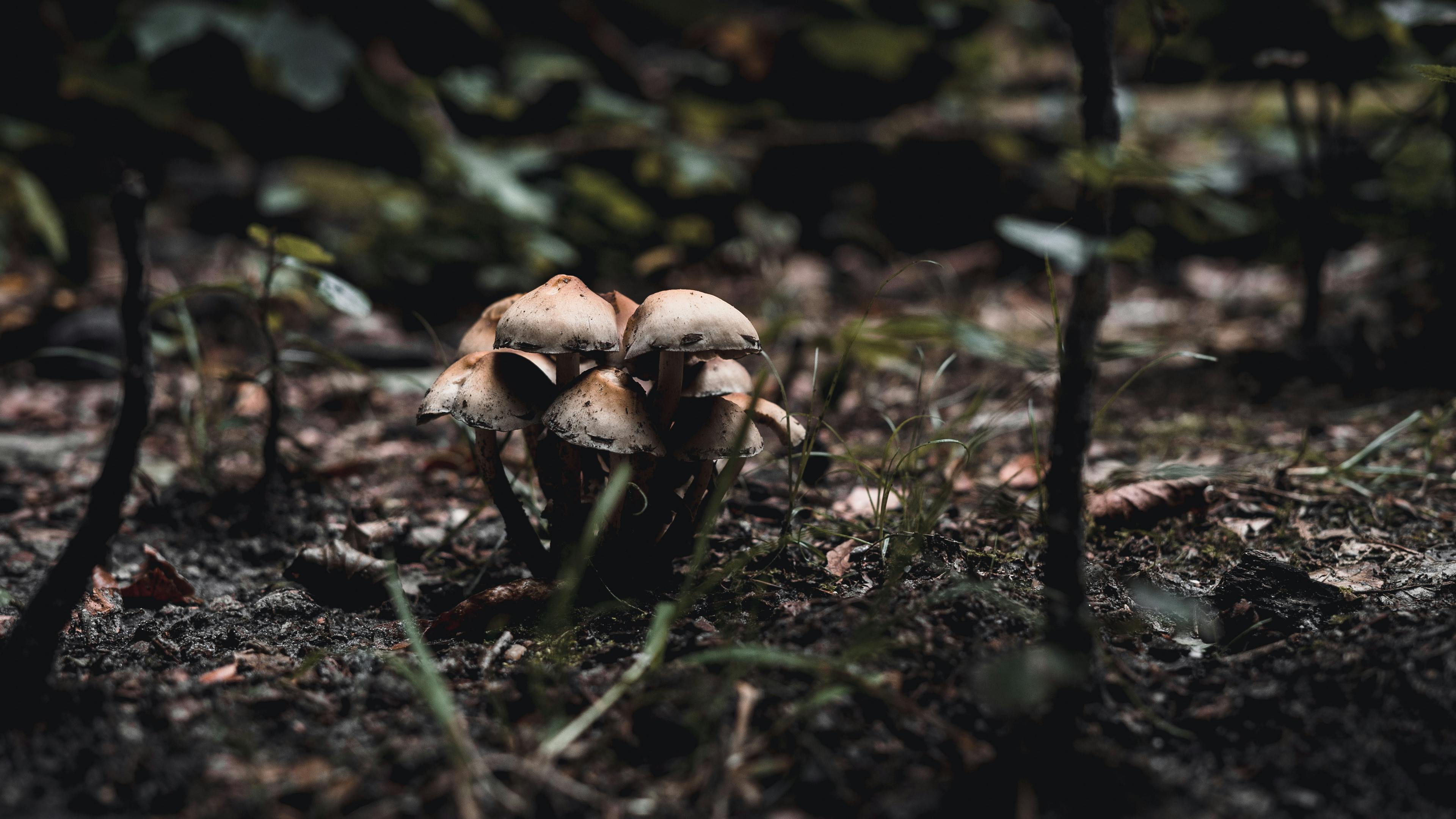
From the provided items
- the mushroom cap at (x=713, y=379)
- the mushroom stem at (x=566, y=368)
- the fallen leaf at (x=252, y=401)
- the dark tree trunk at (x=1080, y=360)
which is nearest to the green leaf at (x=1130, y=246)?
the dark tree trunk at (x=1080, y=360)

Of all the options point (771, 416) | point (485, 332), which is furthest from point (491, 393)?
point (771, 416)

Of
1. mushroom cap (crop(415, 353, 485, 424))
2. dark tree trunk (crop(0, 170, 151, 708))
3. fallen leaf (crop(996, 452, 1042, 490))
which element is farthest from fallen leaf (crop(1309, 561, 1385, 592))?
dark tree trunk (crop(0, 170, 151, 708))

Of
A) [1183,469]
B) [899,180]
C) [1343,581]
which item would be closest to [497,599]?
[1183,469]

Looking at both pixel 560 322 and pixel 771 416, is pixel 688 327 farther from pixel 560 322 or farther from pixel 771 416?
pixel 771 416

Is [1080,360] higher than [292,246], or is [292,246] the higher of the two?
[292,246]

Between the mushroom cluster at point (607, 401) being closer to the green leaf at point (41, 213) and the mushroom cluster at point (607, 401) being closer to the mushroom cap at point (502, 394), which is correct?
the mushroom cap at point (502, 394)
